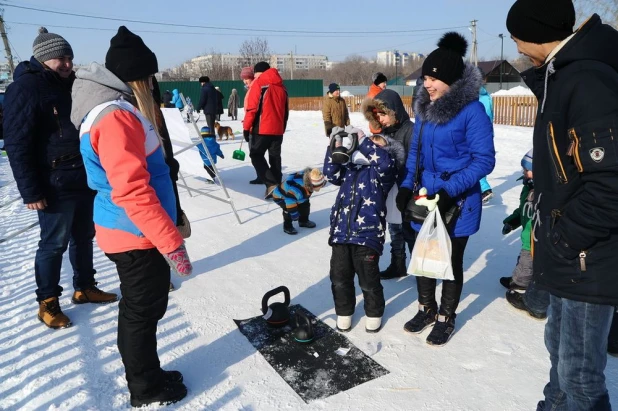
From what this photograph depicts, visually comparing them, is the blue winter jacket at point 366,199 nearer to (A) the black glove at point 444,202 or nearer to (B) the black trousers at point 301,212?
(A) the black glove at point 444,202

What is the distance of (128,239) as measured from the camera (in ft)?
7.37

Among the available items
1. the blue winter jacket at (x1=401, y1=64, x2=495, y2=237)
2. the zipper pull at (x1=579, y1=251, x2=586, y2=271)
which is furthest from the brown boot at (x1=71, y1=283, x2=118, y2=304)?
the zipper pull at (x1=579, y1=251, x2=586, y2=271)

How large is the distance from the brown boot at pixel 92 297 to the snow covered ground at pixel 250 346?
3.3 inches

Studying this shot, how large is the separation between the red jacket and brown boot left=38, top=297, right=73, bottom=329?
408 cm

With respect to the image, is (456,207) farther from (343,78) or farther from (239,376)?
(343,78)

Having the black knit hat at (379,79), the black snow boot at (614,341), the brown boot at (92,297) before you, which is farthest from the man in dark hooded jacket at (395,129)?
the black knit hat at (379,79)

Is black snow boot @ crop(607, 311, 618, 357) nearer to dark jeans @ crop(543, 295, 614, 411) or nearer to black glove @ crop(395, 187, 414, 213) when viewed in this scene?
dark jeans @ crop(543, 295, 614, 411)

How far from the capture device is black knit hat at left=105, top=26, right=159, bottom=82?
2260mm

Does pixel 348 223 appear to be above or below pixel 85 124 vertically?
below

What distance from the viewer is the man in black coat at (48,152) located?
10.1ft

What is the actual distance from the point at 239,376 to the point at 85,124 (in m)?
1.65

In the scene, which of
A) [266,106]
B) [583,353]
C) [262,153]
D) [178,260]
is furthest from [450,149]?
[262,153]

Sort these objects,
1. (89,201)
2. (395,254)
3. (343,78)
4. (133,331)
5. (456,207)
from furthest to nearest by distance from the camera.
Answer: (343,78), (395,254), (89,201), (456,207), (133,331)

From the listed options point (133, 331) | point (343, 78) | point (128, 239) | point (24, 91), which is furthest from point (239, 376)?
point (343, 78)
